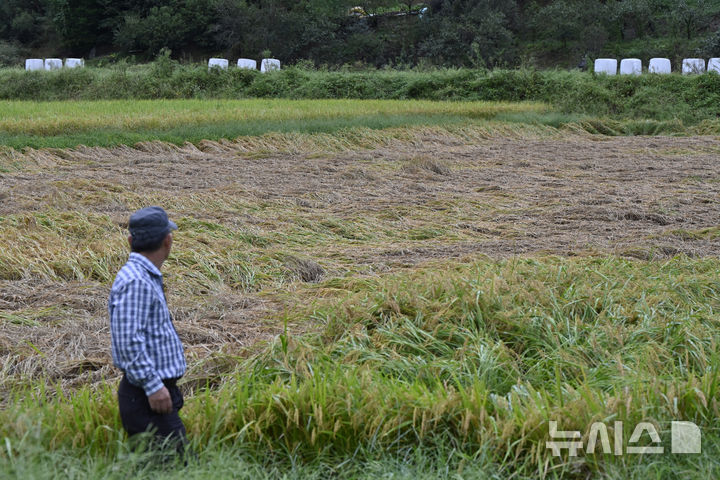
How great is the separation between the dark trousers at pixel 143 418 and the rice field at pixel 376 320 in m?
0.13

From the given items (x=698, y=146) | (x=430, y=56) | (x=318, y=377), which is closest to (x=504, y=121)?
(x=698, y=146)

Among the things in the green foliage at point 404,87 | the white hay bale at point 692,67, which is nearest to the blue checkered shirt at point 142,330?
the green foliage at point 404,87

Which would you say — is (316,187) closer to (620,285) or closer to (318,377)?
(620,285)

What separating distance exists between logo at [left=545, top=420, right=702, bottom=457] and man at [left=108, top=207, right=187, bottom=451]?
164cm

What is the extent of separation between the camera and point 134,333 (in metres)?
3.00

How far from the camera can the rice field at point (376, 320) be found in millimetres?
3252

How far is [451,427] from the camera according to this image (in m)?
3.41

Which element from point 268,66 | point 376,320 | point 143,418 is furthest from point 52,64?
point 143,418

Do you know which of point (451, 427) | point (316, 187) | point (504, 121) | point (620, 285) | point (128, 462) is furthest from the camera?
point (504, 121)

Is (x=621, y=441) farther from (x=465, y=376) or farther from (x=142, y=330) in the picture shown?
(x=142, y=330)

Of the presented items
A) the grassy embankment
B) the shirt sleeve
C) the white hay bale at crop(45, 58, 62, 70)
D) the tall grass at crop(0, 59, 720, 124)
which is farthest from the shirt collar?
the white hay bale at crop(45, 58, 62, 70)

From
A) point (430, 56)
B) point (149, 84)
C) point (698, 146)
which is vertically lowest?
point (698, 146)

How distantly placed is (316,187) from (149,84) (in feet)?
51.7

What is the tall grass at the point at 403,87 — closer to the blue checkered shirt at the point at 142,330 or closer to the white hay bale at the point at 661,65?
the white hay bale at the point at 661,65
